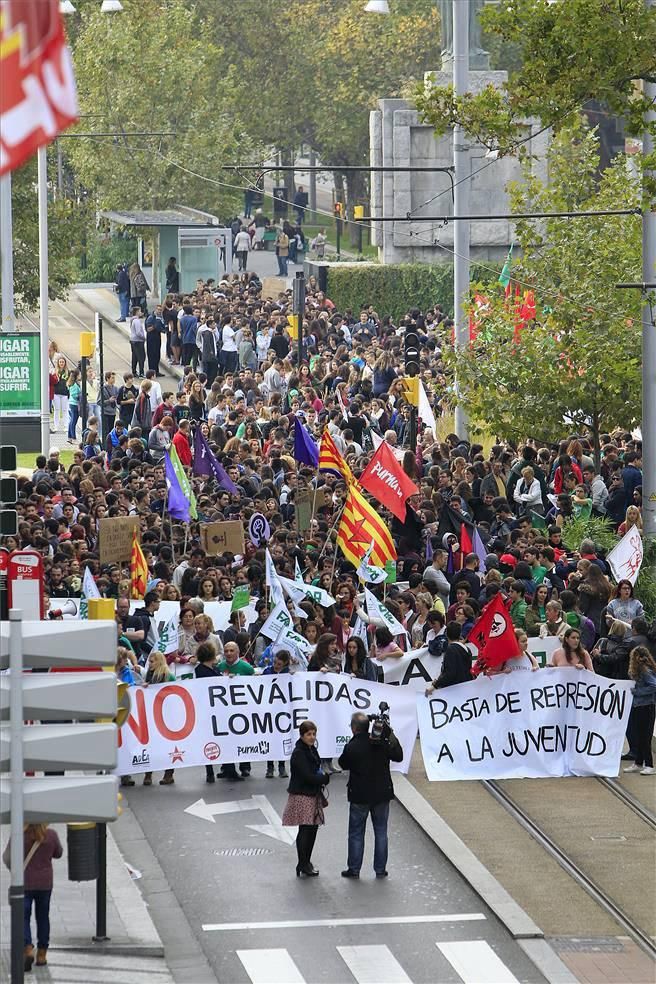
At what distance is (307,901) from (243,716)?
2.73m

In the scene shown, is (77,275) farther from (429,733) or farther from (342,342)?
(429,733)

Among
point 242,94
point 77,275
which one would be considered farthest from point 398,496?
point 242,94

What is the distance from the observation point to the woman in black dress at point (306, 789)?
15.5 metres

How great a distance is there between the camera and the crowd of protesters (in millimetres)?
18656

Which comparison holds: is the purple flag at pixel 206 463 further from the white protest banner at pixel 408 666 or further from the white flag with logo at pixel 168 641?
the white protest banner at pixel 408 666

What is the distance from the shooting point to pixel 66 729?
9164 mm

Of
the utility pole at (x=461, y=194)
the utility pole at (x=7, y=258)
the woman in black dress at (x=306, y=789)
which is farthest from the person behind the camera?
the utility pole at (x=461, y=194)

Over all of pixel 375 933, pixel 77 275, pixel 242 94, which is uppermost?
pixel 242 94

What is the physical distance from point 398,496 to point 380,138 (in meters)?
34.2

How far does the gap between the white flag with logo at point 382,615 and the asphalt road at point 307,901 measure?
1.59 meters

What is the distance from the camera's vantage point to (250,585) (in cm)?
2050

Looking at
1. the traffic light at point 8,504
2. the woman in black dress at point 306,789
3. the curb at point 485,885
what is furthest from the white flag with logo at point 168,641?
the woman in black dress at point 306,789

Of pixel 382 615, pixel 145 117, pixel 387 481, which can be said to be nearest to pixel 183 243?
pixel 145 117

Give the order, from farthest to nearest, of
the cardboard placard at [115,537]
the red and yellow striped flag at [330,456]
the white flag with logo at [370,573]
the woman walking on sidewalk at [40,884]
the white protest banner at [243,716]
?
the red and yellow striped flag at [330,456] → the cardboard placard at [115,537] → the white flag with logo at [370,573] → the white protest banner at [243,716] → the woman walking on sidewalk at [40,884]
